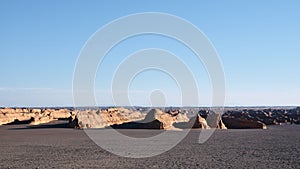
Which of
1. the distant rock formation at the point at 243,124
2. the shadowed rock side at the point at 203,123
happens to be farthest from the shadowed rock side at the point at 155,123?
the distant rock formation at the point at 243,124

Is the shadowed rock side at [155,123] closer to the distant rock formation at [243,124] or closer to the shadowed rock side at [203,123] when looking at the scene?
the shadowed rock side at [203,123]

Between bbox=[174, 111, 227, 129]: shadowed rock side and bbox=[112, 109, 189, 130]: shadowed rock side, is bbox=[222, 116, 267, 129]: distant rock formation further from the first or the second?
bbox=[112, 109, 189, 130]: shadowed rock side

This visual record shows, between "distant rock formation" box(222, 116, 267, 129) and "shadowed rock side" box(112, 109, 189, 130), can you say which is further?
"distant rock formation" box(222, 116, 267, 129)

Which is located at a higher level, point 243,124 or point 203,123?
point 203,123

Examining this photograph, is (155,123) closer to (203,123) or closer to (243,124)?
(203,123)

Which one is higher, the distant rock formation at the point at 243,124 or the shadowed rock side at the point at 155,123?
the shadowed rock side at the point at 155,123

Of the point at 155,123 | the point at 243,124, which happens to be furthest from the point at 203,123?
the point at 243,124

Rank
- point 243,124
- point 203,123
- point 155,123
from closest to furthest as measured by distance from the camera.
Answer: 1. point 155,123
2. point 203,123
3. point 243,124

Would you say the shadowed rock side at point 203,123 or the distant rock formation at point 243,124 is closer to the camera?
the shadowed rock side at point 203,123

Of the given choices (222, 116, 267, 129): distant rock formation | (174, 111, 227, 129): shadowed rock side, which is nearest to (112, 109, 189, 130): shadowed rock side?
(174, 111, 227, 129): shadowed rock side

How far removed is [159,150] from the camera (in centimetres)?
3017

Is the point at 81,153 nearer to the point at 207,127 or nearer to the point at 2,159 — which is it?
the point at 2,159

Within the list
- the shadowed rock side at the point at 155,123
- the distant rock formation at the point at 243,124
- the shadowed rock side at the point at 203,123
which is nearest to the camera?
the shadowed rock side at the point at 155,123

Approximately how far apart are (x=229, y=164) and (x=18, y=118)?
75001mm
